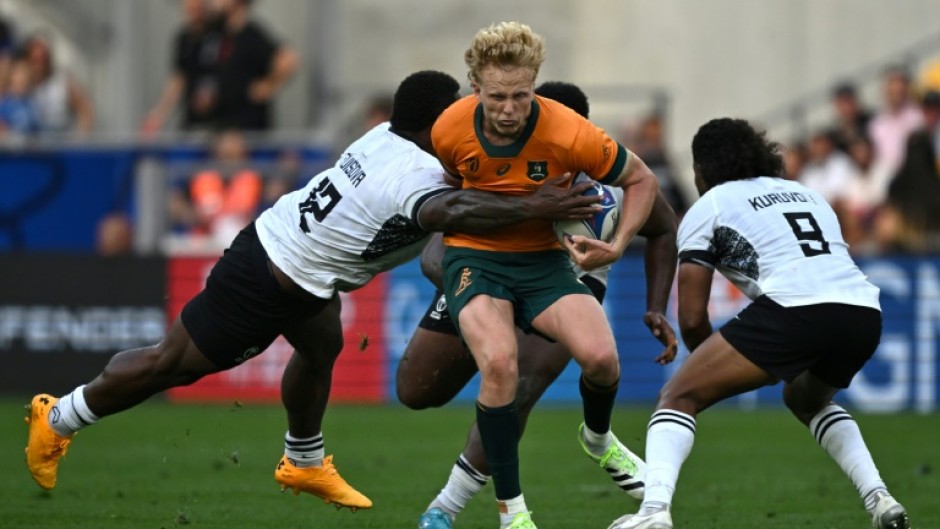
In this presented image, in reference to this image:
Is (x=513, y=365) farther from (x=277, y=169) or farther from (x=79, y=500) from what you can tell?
(x=277, y=169)

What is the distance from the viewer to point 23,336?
1728 cm

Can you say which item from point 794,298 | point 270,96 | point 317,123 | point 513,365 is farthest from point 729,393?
point 317,123

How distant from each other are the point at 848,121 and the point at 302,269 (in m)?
11.2

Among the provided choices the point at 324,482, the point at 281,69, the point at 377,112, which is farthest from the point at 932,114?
the point at 324,482

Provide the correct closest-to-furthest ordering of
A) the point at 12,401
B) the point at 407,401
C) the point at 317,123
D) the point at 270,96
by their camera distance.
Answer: the point at 407,401 → the point at 12,401 → the point at 270,96 → the point at 317,123

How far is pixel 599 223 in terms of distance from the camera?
8492 mm

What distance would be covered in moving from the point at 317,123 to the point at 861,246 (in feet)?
25.5

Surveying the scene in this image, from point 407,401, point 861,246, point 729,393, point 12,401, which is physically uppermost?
point 729,393

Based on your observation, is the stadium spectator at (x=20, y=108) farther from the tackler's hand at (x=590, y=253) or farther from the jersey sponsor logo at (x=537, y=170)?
the tackler's hand at (x=590, y=253)

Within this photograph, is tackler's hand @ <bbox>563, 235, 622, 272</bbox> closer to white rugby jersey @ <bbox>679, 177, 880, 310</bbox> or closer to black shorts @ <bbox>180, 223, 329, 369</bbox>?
white rugby jersey @ <bbox>679, 177, 880, 310</bbox>

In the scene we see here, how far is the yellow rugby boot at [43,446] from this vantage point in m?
8.77

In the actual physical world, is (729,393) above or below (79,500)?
above

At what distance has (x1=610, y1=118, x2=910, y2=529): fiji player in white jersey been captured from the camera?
7.49 m

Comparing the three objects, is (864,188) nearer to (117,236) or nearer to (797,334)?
(117,236)
